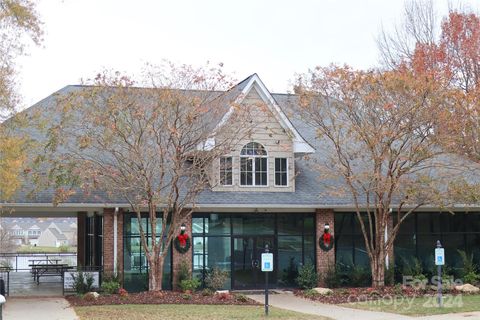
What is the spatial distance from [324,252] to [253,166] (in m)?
4.05

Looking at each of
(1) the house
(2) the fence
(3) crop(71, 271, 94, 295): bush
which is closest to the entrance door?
(1) the house

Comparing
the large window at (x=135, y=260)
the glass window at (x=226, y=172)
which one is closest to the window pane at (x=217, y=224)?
the glass window at (x=226, y=172)

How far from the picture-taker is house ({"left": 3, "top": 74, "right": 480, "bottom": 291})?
78.1ft

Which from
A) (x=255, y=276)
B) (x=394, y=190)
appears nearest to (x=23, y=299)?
(x=255, y=276)

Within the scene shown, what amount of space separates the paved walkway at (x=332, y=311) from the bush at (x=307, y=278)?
5.60 ft

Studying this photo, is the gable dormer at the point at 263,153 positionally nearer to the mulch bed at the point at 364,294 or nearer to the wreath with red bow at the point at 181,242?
the wreath with red bow at the point at 181,242

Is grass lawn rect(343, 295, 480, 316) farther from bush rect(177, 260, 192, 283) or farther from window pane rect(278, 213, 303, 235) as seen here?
bush rect(177, 260, 192, 283)

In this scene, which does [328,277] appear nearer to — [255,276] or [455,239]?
[255,276]

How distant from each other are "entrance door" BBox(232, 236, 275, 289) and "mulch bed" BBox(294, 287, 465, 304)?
7.34 feet

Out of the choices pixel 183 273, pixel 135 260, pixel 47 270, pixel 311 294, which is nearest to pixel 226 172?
pixel 183 273

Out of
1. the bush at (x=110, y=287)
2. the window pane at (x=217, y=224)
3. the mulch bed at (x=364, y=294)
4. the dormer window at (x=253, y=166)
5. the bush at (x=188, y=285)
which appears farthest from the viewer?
the window pane at (x=217, y=224)

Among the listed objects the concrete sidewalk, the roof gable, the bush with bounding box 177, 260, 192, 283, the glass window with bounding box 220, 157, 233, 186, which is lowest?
the concrete sidewalk

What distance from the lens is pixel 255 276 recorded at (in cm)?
2534

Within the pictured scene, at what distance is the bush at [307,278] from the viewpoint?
81.2 feet
